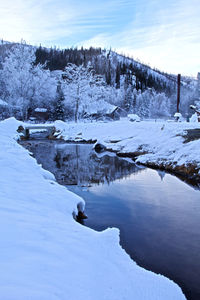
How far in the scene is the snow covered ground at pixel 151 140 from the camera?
1370cm

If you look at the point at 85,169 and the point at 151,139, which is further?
the point at 151,139

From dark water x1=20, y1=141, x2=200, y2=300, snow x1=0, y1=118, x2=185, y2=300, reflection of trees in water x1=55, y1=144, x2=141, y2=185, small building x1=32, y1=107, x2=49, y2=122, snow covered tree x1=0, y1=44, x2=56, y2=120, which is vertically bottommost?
dark water x1=20, y1=141, x2=200, y2=300

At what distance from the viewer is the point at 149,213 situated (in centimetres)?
717

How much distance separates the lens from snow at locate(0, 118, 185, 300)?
2334 mm

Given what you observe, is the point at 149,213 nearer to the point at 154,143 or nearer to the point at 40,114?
the point at 154,143

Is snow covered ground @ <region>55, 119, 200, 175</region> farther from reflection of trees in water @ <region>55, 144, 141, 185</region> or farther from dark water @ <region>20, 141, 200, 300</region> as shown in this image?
reflection of trees in water @ <region>55, 144, 141, 185</region>

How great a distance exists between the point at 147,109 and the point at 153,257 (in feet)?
240

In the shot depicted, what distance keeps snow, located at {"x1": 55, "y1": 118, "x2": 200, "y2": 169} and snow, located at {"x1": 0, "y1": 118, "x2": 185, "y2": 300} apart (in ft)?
30.4

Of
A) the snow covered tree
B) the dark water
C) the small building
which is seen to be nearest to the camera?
the dark water

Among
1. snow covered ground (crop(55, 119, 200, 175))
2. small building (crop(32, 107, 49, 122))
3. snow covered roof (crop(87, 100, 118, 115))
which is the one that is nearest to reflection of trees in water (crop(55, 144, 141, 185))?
snow covered ground (crop(55, 119, 200, 175))

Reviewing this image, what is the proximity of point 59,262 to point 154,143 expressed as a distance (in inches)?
622

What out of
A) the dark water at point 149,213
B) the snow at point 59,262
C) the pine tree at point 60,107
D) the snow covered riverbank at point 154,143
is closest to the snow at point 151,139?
the snow covered riverbank at point 154,143

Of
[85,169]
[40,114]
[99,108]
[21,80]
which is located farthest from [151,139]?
[40,114]

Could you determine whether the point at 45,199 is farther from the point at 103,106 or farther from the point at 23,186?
the point at 103,106
